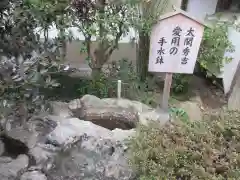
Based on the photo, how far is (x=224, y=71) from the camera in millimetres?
5434

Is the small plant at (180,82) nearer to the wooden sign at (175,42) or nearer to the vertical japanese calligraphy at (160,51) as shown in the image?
the wooden sign at (175,42)

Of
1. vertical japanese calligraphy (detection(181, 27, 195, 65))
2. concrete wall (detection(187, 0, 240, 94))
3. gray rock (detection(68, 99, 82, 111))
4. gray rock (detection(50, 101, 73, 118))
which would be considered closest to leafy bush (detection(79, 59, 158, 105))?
gray rock (detection(68, 99, 82, 111))

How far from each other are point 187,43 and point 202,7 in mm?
2103

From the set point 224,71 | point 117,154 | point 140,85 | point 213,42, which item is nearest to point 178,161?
point 117,154

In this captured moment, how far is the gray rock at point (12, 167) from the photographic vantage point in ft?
10.1

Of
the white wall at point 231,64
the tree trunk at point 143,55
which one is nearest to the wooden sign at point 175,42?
the tree trunk at point 143,55

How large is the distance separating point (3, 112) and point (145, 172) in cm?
130

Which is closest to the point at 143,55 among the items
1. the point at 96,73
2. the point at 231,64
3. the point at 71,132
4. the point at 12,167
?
the point at 96,73

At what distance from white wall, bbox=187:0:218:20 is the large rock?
3.04 metres

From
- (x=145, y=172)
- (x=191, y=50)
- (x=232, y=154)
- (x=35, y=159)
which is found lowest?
Answer: (x=35, y=159)

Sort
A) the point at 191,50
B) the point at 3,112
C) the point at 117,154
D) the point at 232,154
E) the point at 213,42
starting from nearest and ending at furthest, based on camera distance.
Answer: the point at 232,154, the point at 3,112, the point at 117,154, the point at 191,50, the point at 213,42

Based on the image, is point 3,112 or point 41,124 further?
point 41,124

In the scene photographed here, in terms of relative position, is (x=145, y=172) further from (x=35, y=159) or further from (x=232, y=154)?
(x=35, y=159)

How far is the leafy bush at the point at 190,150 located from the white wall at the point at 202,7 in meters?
3.05
